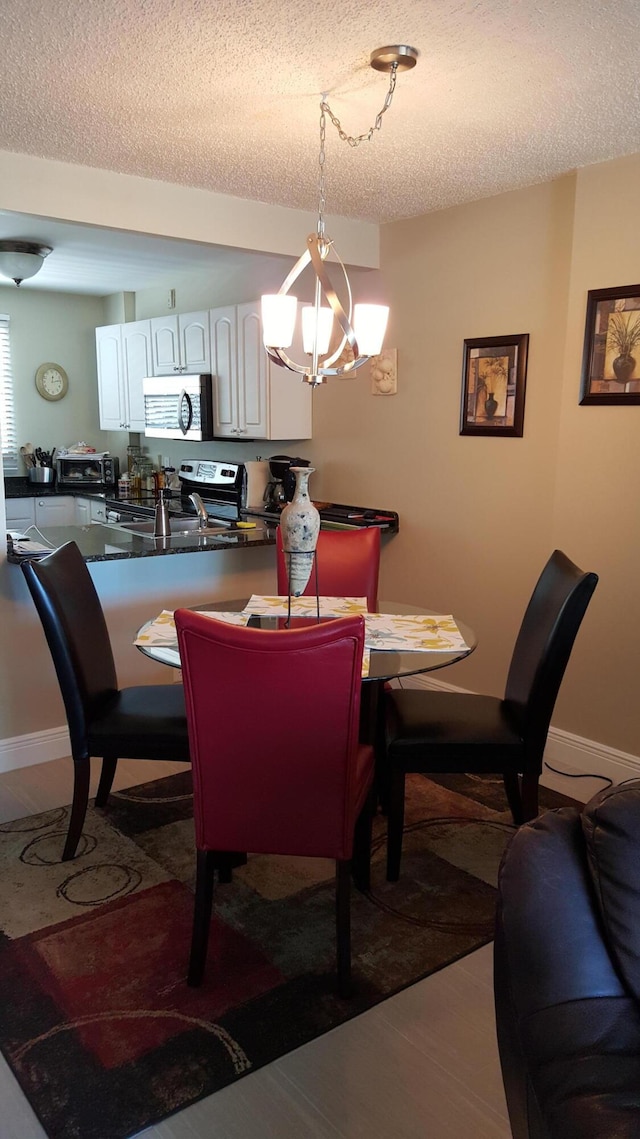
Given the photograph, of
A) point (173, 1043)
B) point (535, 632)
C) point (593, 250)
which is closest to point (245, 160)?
point (593, 250)

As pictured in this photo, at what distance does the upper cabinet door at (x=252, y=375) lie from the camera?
4.54m

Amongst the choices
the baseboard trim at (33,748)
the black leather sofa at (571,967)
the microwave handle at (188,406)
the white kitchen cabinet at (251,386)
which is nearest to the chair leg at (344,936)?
the black leather sofa at (571,967)

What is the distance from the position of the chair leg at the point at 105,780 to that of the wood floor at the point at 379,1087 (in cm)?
122

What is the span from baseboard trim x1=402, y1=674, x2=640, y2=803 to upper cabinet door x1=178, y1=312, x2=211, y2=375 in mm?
3040

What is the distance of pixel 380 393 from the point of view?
416 centimetres

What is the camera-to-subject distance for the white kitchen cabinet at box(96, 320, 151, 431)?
5780mm

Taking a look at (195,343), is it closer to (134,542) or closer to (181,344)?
(181,344)

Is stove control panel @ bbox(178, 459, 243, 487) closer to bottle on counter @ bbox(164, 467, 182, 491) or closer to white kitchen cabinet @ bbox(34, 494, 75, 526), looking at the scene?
bottle on counter @ bbox(164, 467, 182, 491)

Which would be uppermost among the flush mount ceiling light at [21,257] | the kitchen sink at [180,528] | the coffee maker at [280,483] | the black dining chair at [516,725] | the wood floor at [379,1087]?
the flush mount ceiling light at [21,257]

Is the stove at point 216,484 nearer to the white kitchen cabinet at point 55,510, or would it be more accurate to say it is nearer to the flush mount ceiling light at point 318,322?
the white kitchen cabinet at point 55,510

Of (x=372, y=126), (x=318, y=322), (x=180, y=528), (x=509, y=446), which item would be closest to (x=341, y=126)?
(x=372, y=126)

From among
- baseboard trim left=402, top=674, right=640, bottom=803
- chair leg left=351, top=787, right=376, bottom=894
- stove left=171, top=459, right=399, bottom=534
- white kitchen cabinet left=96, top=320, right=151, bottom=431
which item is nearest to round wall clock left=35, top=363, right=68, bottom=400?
white kitchen cabinet left=96, top=320, right=151, bottom=431

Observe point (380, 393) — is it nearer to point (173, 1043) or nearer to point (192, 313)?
point (192, 313)

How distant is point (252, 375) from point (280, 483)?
63cm
